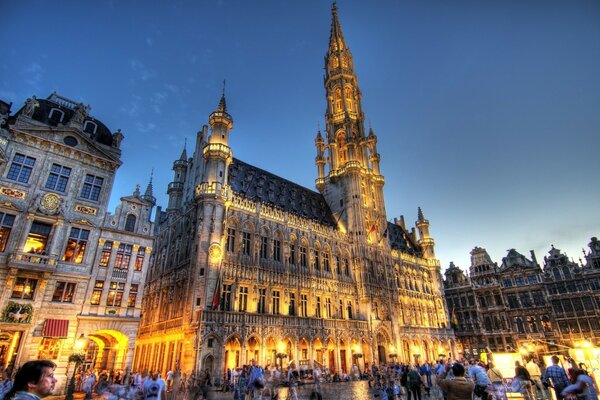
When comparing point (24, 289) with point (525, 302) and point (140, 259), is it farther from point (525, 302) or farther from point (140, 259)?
point (525, 302)

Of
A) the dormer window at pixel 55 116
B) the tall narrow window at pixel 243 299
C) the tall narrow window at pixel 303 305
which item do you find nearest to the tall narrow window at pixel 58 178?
the dormer window at pixel 55 116

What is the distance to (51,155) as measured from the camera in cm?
2536

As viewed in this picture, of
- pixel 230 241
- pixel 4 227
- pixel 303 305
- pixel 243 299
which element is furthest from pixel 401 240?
pixel 4 227

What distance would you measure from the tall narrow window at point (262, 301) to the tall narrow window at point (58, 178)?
1935 cm

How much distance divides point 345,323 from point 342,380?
7715 mm

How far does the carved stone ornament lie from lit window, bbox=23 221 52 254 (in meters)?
1.00

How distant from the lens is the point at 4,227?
22.5 metres

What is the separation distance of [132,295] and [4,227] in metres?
9.59

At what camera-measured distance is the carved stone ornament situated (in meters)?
24.0

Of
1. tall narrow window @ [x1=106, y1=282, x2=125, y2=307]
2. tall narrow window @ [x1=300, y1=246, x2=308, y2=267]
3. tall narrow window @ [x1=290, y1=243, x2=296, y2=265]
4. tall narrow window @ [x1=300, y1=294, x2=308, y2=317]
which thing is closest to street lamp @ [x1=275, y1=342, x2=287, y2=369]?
tall narrow window @ [x1=300, y1=294, x2=308, y2=317]

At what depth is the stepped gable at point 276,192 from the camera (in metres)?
40.6

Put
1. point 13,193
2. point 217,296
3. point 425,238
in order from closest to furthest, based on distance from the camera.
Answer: point 13,193, point 217,296, point 425,238

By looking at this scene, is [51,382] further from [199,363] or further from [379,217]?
[379,217]

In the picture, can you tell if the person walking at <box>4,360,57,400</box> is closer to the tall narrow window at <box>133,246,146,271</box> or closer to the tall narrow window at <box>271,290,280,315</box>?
the tall narrow window at <box>133,246,146,271</box>
